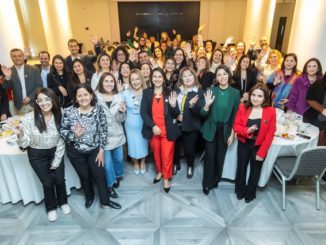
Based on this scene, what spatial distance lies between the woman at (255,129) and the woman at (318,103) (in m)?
0.97

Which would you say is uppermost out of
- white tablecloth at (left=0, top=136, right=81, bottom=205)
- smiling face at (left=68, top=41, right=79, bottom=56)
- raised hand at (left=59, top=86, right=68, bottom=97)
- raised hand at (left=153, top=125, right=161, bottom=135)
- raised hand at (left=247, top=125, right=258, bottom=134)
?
smiling face at (left=68, top=41, right=79, bottom=56)

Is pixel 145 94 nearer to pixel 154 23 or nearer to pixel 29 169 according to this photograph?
pixel 29 169

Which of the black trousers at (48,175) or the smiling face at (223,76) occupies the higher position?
the smiling face at (223,76)

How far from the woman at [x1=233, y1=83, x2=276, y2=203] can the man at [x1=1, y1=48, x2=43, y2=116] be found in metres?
3.07

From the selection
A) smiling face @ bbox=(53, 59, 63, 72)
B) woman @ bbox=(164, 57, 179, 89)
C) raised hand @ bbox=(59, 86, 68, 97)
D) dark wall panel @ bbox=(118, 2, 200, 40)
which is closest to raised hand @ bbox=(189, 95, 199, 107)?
woman @ bbox=(164, 57, 179, 89)

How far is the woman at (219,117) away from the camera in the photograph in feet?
8.61

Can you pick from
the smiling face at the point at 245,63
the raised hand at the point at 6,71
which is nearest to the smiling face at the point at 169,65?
the smiling face at the point at 245,63

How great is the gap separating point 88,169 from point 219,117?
1.64m

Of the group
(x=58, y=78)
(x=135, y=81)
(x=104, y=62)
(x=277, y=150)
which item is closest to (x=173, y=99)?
(x=135, y=81)

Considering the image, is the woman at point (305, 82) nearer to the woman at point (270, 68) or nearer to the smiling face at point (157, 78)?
the woman at point (270, 68)

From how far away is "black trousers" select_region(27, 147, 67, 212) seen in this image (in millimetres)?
2338

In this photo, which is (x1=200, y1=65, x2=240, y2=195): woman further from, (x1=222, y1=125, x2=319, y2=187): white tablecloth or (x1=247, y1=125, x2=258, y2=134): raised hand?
(x1=247, y1=125, x2=258, y2=134): raised hand

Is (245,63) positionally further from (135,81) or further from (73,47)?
(73,47)

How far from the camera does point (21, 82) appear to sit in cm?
359
